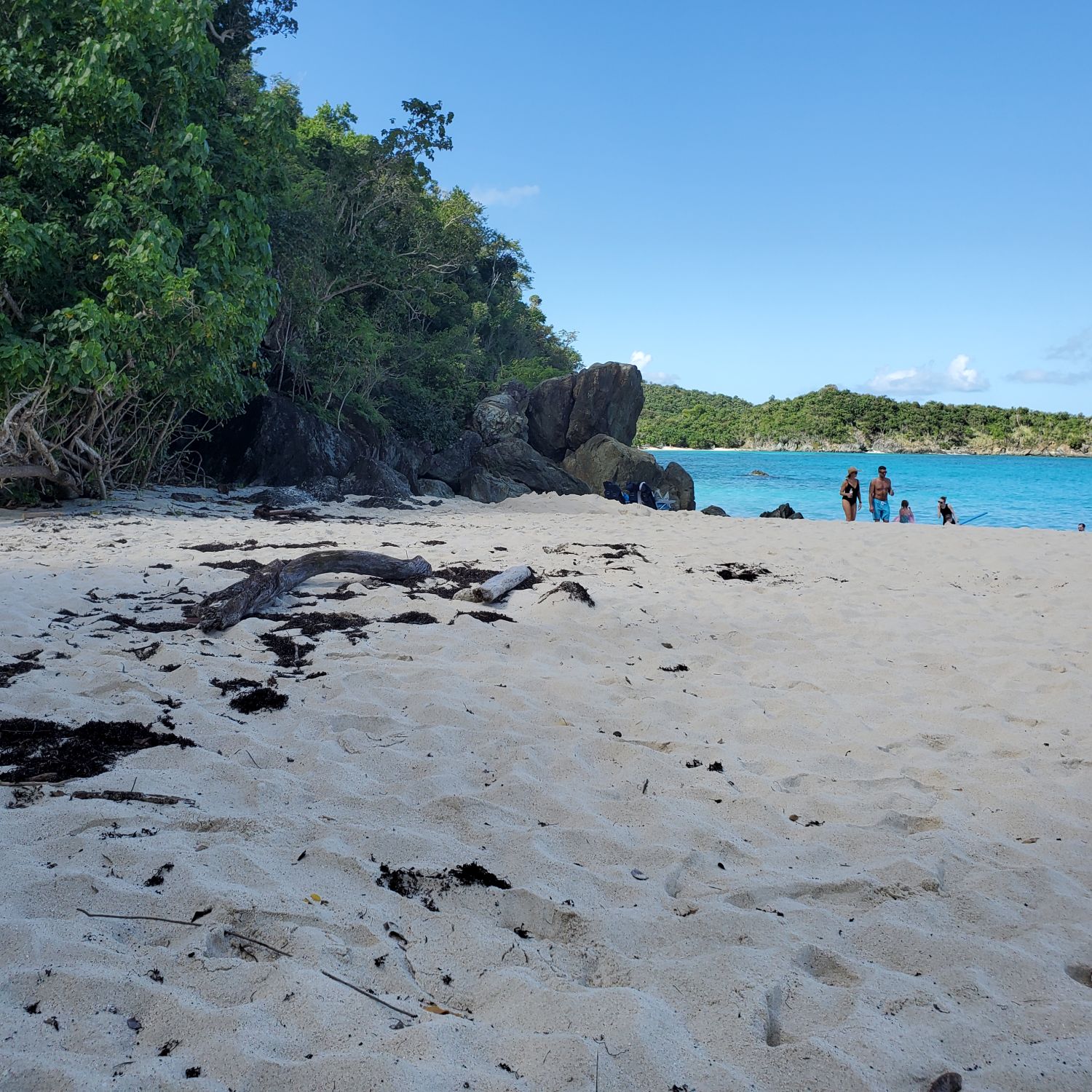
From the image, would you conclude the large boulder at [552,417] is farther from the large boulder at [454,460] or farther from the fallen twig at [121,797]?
the fallen twig at [121,797]

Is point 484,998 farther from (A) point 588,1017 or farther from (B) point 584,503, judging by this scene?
(B) point 584,503

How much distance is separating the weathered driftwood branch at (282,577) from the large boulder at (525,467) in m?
14.6

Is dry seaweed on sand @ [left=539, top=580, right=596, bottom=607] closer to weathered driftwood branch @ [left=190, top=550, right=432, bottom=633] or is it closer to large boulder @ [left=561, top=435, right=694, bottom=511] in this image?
weathered driftwood branch @ [left=190, top=550, right=432, bottom=633]

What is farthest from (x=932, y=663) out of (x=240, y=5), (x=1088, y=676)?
(x=240, y=5)

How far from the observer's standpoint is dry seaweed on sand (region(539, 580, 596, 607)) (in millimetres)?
5832

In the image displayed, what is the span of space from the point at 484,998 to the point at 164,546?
6767 mm

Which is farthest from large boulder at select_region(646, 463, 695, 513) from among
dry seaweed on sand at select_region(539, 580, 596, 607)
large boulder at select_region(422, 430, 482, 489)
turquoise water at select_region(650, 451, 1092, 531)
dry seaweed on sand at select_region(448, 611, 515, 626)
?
→ dry seaweed on sand at select_region(448, 611, 515, 626)

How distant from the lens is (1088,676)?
456 cm

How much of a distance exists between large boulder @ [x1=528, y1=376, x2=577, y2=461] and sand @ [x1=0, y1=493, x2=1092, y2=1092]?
81.3 feet

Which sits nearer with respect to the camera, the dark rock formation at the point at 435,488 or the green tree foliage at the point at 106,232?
the green tree foliage at the point at 106,232

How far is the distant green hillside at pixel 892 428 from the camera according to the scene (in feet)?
258

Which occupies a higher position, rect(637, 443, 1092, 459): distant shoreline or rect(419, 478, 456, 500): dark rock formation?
rect(637, 443, 1092, 459): distant shoreline

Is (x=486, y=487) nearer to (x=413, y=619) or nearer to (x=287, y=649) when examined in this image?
(x=413, y=619)

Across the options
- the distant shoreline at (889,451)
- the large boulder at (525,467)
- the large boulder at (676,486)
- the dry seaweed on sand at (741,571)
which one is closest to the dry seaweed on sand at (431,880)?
the dry seaweed on sand at (741,571)
